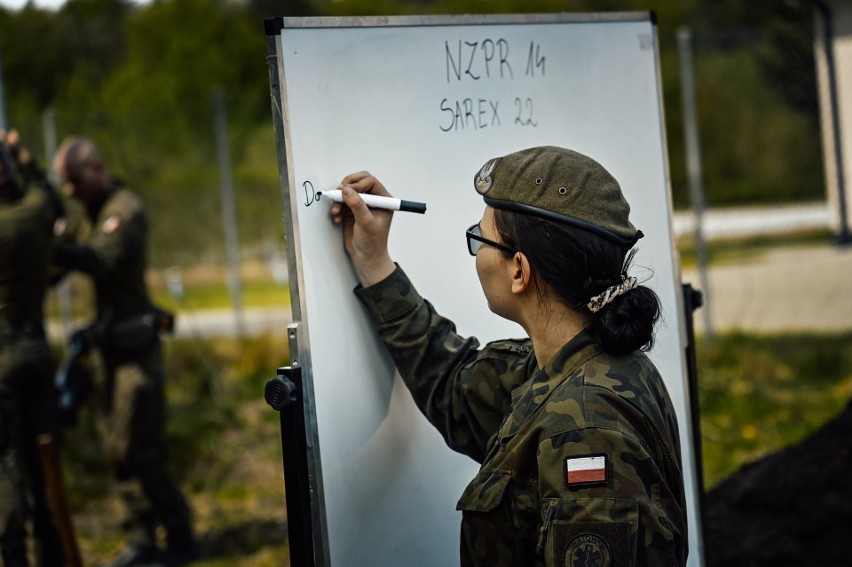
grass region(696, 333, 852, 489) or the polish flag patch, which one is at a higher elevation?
the polish flag patch

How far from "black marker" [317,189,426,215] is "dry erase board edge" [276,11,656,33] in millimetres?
346

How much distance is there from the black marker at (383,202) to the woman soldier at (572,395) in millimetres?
29

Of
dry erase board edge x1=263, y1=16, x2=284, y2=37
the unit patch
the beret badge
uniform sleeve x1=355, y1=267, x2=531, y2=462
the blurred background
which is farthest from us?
the blurred background

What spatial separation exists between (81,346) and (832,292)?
24.8 ft

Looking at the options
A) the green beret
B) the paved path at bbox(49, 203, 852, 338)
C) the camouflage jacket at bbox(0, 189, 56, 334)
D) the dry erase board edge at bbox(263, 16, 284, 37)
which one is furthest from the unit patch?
the paved path at bbox(49, 203, 852, 338)

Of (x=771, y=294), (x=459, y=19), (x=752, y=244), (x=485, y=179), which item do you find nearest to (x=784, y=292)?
(x=771, y=294)

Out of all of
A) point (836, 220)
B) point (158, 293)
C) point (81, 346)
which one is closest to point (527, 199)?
point (81, 346)

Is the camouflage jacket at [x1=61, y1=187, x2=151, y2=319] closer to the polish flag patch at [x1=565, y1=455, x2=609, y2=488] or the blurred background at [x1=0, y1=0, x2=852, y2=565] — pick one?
the blurred background at [x1=0, y1=0, x2=852, y2=565]

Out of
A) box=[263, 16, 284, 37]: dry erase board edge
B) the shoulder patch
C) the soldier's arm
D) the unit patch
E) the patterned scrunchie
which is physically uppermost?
box=[263, 16, 284, 37]: dry erase board edge

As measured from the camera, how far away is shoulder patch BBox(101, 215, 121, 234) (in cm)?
531

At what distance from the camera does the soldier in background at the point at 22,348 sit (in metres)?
4.45

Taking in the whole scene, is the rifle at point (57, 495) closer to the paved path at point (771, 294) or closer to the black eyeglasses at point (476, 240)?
the black eyeglasses at point (476, 240)

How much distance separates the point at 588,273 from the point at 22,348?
3.28m

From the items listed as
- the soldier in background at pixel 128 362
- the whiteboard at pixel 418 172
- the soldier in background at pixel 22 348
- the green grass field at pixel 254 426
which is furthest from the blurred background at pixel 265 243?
the whiteboard at pixel 418 172
